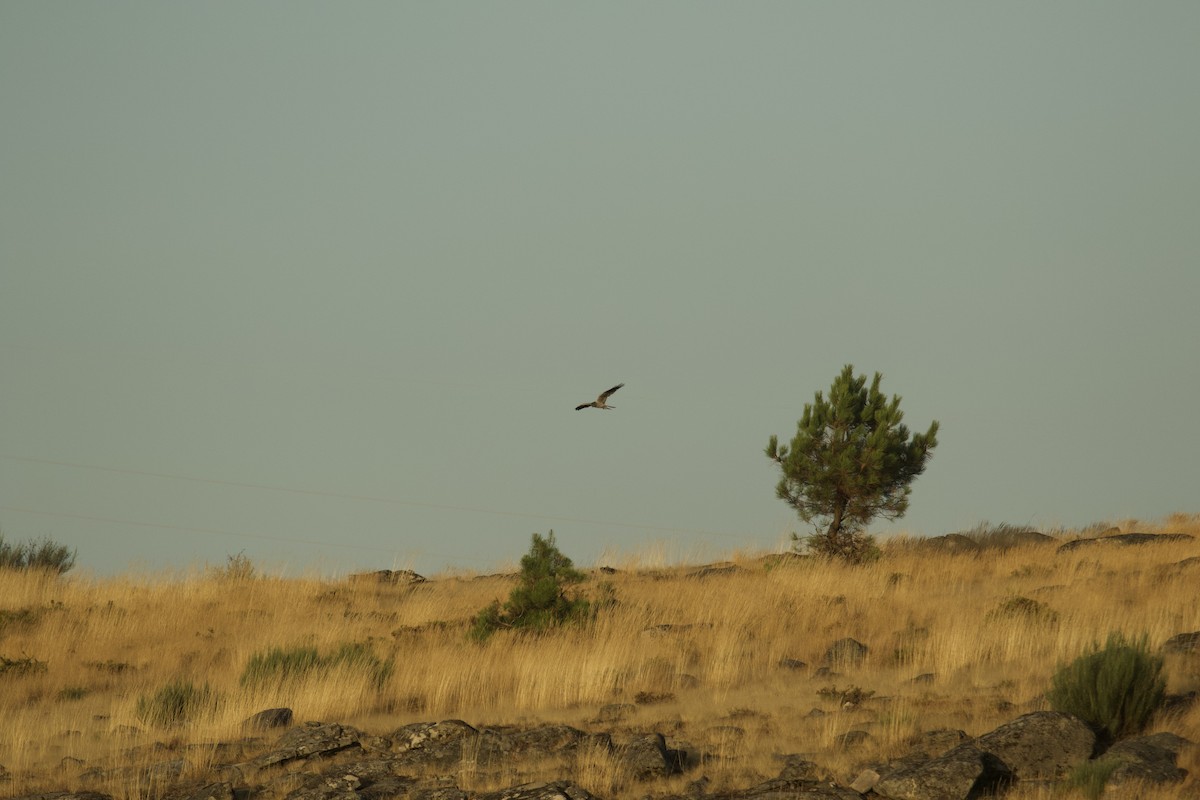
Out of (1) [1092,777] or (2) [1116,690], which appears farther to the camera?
(2) [1116,690]

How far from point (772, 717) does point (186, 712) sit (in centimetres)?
665

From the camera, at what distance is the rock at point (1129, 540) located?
840 inches

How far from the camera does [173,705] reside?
47.9ft

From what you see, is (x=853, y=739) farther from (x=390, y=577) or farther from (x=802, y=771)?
(x=390, y=577)

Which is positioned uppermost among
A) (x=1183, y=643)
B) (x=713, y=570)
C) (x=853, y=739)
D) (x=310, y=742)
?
(x=713, y=570)

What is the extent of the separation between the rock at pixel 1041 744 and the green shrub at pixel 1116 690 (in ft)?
1.55

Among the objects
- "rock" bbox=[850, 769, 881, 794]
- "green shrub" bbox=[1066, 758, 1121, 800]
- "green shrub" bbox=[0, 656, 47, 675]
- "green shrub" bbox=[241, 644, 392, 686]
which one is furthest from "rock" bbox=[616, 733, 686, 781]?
"green shrub" bbox=[0, 656, 47, 675]

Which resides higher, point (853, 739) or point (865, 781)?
point (853, 739)

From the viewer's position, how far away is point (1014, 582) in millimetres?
18984

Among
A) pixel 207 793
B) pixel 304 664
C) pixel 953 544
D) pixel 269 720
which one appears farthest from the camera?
pixel 953 544

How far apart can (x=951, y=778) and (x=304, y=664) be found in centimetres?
870

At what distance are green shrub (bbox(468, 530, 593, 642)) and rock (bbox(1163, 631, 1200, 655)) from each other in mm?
7553

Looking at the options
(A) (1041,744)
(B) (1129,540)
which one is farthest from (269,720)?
(B) (1129,540)

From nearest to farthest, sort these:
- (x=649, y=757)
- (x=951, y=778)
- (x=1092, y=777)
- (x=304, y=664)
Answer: (x=1092, y=777) → (x=951, y=778) → (x=649, y=757) → (x=304, y=664)
